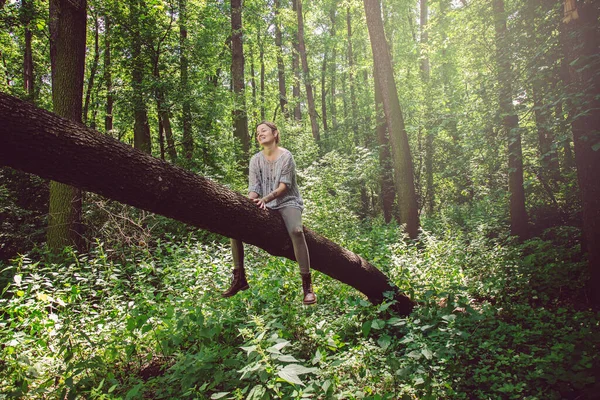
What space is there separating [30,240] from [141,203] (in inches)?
298

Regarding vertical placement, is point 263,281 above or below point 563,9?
below

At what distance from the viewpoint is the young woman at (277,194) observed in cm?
348

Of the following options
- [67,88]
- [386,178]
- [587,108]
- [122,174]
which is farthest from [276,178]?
[386,178]

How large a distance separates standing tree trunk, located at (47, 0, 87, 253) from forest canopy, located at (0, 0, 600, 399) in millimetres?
35

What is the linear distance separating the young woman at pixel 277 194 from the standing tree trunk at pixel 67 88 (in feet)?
15.8

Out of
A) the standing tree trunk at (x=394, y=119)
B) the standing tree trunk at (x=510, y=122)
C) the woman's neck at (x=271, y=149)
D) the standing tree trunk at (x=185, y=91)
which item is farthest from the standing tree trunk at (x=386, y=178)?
the woman's neck at (x=271, y=149)

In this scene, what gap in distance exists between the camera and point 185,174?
2.71 metres

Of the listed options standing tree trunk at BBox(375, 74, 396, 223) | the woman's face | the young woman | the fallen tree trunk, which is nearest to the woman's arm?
the young woman

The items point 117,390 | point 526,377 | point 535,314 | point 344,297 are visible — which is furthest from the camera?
point 344,297

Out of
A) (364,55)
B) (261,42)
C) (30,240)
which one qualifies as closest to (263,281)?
(30,240)

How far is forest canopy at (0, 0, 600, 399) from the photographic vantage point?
9.70ft

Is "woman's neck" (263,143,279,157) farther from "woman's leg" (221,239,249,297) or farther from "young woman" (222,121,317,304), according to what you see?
"woman's leg" (221,239,249,297)

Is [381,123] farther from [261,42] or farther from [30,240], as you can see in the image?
[30,240]

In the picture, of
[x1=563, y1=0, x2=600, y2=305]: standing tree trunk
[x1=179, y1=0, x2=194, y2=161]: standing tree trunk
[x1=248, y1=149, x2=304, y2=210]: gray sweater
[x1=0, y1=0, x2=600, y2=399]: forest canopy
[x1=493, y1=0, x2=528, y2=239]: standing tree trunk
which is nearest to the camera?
[x1=0, y1=0, x2=600, y2=399]: forest canopy
